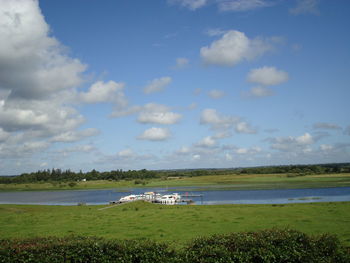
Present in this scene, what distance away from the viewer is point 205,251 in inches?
500

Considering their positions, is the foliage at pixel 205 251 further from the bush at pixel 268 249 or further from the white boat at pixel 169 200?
the white boat at pixel 169 200

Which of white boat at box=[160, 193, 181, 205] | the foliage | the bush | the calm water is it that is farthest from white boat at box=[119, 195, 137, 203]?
the bush

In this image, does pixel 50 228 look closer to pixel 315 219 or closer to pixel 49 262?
pixel 49 262

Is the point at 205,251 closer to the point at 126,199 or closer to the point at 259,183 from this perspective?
the point at 126,199

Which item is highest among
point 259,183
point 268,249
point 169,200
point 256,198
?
point 268,249

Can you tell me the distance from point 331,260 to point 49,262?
1092cm

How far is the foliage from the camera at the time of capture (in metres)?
12.5

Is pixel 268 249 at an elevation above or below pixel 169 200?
above

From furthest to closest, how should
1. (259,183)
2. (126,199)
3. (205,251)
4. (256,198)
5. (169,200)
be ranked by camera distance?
(259,183) < (169,200) < (126,199) < (256,198) < (205,251)

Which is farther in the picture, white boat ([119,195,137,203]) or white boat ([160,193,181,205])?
white boat ([160,193,181,205])

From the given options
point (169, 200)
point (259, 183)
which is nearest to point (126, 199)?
point (169, 200)

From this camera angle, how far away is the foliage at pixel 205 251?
12.5m

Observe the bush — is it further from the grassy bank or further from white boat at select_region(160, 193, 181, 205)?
the grassy bank

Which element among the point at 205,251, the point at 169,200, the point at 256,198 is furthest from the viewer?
the point at 169,200
